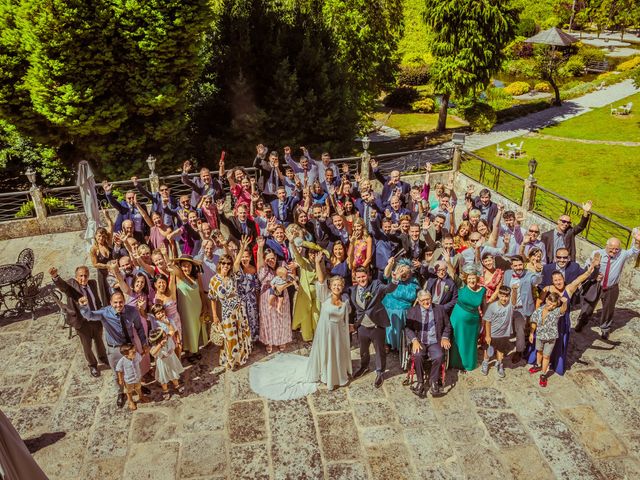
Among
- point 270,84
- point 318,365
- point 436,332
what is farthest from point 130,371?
point 270,84

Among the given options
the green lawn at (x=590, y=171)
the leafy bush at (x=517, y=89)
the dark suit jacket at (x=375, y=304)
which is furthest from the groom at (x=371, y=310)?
the leafy bush at (x=517, y=89)

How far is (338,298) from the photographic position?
329 inches

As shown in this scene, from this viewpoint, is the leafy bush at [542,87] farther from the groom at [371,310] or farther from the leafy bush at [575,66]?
the groom at [371,310]

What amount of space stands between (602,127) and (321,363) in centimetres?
2961

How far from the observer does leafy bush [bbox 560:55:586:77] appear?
1836 inches

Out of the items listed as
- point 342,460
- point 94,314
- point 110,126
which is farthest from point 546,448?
point 110,126

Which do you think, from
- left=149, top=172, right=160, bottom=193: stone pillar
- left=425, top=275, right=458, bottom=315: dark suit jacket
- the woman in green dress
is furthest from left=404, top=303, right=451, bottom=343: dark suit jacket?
left=149, top=172, right=160, bottom=193: stone pillar

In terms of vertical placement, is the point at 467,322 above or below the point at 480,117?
above

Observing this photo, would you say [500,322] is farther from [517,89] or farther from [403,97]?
[517,89]

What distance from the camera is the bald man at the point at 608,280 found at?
9.82 meters

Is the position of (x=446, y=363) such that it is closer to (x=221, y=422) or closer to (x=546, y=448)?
(x=546, y=448)

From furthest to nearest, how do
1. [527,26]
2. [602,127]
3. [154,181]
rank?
[527,26] → [602,127] → [154,181]

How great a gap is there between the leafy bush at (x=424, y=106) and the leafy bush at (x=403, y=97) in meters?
1.00

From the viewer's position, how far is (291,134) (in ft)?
71.6
